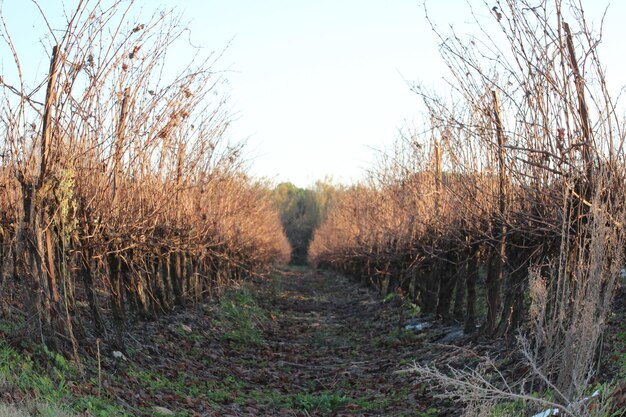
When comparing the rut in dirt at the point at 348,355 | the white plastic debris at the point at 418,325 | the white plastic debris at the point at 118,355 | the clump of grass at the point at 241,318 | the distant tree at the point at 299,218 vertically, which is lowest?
the rut in dirt at the point at 348,355

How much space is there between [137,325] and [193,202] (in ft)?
12.6

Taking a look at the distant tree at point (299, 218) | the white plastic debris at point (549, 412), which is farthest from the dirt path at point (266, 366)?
the distant tree at point (299, 218)

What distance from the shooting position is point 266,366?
35.7 ft

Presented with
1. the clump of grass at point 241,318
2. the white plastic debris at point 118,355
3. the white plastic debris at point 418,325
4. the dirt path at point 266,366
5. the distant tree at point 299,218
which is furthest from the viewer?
the distant tree at point 299,218

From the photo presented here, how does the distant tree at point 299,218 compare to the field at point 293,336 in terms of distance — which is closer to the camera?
the field at point 293,336

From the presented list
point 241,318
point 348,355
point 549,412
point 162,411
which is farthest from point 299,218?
point 549,412

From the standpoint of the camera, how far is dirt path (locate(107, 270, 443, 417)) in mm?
7742

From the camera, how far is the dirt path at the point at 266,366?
7742 mm

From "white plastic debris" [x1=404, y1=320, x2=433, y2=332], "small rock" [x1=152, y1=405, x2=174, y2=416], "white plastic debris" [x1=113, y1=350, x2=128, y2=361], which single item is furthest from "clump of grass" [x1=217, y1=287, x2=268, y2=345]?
"small rock" [x1=152, y1=405, x2=174, y2=416]

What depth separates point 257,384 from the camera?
372 inches

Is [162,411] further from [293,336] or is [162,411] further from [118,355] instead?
[293,336]

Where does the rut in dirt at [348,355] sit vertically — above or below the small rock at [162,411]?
below

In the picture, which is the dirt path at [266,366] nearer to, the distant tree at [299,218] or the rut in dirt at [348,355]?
the rut in dirt at [348,355]

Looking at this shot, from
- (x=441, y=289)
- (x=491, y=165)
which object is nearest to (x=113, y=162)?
(x=491, y=165)
